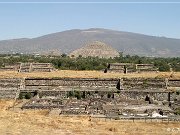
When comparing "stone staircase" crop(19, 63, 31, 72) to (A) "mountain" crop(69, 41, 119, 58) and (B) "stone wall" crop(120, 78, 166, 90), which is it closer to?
(B) "stone wall" crop(120, 78, 166, 90)

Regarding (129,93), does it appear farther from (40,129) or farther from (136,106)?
(40,129)

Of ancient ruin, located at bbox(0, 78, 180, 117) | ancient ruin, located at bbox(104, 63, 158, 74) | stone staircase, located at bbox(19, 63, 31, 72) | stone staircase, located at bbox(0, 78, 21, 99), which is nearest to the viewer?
ancient ruin, located at bbox(0, 78, 180, 117)

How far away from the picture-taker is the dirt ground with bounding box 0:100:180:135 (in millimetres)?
25516

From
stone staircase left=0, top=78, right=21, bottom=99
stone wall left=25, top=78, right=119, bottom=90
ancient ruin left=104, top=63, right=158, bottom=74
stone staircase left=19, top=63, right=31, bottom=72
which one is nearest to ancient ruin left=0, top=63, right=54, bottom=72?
stone staircase left=19, top=63, right=31, bottom=72

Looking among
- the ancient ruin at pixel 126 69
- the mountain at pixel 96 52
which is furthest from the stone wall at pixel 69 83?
the mountain at pixel 96 52

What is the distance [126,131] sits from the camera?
2598 centimetres

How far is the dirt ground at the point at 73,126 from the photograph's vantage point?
25516mm

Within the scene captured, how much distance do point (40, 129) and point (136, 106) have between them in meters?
10.5

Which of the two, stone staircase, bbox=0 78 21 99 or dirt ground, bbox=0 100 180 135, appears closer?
dirt ground, bbox=0 100 180 135

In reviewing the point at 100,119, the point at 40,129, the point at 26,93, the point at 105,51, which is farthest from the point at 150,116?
the point at 105,51

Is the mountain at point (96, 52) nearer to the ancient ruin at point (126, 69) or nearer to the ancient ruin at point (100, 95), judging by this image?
the ancient ruin at point (126, 69)

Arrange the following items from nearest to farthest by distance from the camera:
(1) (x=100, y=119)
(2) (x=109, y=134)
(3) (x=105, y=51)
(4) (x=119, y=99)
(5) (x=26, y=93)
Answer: (2) (x=109, y=134)
(1) (x=100, y=119)
(4) (x=119, y=99)
(5) (x=26, y=93)
(3) (x=105, y=51)

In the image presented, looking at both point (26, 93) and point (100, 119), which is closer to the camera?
point (100, 119)

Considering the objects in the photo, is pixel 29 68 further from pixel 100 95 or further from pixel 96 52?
pixel 96 52
